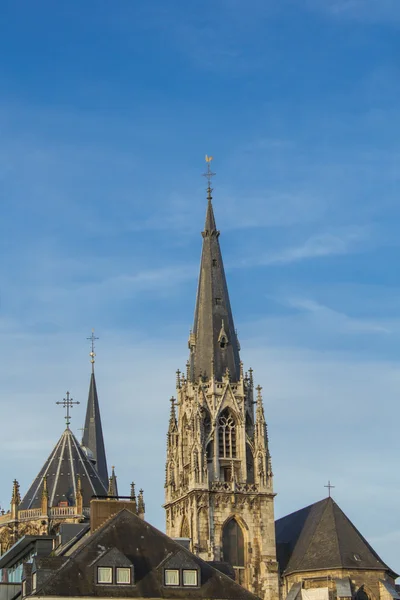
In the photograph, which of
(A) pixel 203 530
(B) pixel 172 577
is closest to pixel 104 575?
(B) pixel 172 577

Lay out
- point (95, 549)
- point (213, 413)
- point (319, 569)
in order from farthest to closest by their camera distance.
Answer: point (213, 413), point (319, 569), point (95, 549)

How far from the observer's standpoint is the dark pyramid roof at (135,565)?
5062cm

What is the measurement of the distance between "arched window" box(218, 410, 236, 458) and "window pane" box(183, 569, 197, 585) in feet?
135

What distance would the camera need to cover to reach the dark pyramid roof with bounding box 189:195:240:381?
96.9 m

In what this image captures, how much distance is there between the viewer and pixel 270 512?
9194 cm

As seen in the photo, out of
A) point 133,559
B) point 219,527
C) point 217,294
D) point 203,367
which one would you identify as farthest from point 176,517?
point 133,559

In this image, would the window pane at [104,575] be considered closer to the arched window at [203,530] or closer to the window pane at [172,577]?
the window pane at [172,577]

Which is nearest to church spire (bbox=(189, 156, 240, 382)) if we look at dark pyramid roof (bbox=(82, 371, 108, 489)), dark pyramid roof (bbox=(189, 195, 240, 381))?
dark pyramid roof (bbox=(189, 195, 240, 381))

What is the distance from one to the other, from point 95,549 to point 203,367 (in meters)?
45.3

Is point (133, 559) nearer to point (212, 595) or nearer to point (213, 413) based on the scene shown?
point (212, 595)

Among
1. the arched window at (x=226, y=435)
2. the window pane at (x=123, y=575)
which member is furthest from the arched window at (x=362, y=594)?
the window pane at (x=123, y=575)

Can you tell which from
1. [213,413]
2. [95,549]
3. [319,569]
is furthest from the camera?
[213,413]

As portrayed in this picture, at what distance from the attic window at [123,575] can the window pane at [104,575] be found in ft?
1.09

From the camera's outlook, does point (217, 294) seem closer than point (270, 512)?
No
